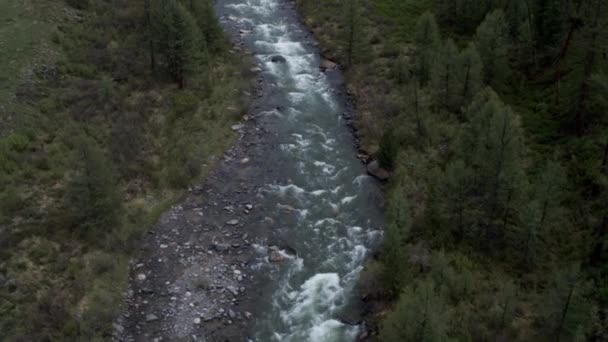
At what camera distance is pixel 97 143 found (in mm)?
42344

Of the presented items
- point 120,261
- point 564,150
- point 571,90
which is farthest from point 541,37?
point 120,261

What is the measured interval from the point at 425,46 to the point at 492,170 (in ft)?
64.8

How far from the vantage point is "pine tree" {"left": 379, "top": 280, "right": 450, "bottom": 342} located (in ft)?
79.7

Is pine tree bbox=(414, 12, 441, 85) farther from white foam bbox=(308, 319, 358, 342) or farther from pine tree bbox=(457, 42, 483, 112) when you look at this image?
white foam bbox=(308, 319, 358, 342)

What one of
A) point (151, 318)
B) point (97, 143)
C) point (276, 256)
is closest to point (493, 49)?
point (276, 256)

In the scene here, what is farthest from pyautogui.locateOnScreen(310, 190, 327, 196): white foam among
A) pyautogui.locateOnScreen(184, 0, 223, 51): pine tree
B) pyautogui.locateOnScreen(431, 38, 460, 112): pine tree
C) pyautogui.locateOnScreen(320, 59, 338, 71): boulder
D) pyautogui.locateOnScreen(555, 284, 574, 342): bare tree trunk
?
pyautogui.locateOnScreen(184, 0, 223, 51): pine tree

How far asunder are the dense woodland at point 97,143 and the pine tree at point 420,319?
626 inches

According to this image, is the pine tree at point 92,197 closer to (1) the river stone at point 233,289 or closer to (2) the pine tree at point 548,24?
(1) the river stone at point 233,289

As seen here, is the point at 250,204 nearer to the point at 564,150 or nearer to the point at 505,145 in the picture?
the point at 505,145

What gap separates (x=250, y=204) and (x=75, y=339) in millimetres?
14797

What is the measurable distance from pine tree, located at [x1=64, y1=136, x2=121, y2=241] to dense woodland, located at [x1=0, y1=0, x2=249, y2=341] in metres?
0.08

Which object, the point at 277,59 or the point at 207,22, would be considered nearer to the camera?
the point at 207,22

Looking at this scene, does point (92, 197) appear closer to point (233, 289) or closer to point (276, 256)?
point (233, 289)

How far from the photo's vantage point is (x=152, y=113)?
1832 inches
